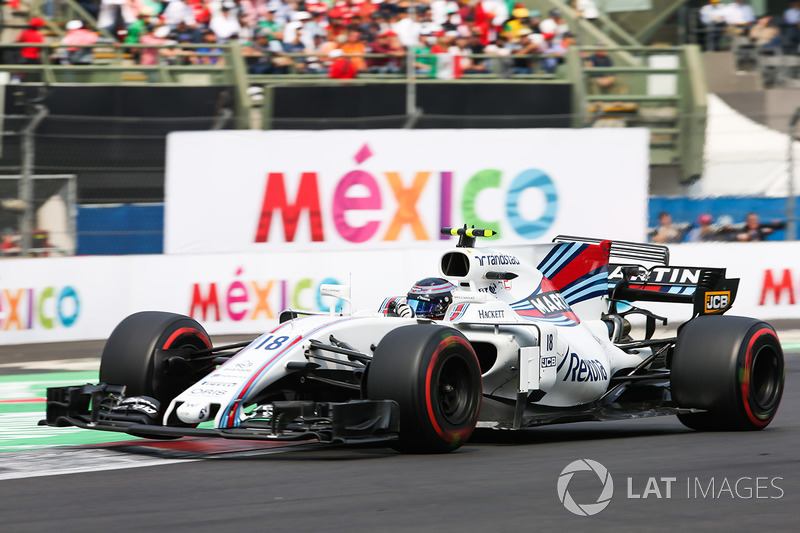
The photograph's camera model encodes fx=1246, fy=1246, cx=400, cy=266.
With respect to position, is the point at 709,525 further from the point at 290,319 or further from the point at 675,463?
the point at 290,319

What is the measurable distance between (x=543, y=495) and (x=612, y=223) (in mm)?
10930

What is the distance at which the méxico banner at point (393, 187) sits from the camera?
50.1 feet

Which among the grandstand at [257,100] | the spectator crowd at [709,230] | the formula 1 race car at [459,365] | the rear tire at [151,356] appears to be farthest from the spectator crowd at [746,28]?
the rear tire at [151,356]

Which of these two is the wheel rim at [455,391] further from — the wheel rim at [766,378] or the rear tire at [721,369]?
the wheel rim at [766,378]

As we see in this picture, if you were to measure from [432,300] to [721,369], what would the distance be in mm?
1974

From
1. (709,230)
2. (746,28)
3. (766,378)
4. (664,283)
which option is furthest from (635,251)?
(746,28)

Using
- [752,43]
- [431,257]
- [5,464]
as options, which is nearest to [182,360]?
[5,464]

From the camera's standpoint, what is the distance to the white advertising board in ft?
45.8

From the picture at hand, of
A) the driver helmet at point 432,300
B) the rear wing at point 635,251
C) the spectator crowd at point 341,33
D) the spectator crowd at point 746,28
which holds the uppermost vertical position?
the spectator crowd at point 746,28

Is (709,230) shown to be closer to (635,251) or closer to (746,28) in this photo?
(746,28)

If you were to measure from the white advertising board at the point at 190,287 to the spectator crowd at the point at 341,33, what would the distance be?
4013 millimetres

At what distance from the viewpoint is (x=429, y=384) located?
7.07 meters

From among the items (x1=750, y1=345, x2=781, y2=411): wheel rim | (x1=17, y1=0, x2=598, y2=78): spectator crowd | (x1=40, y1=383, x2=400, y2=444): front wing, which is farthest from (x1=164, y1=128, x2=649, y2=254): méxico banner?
(x1=40, y1=383, x2=400, y2=444): front wing

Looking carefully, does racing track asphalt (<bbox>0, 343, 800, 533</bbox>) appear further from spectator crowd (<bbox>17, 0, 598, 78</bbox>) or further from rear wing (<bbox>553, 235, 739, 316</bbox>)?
spectator crowd (<bbox>17, 0, 598, 78</bbox>)
